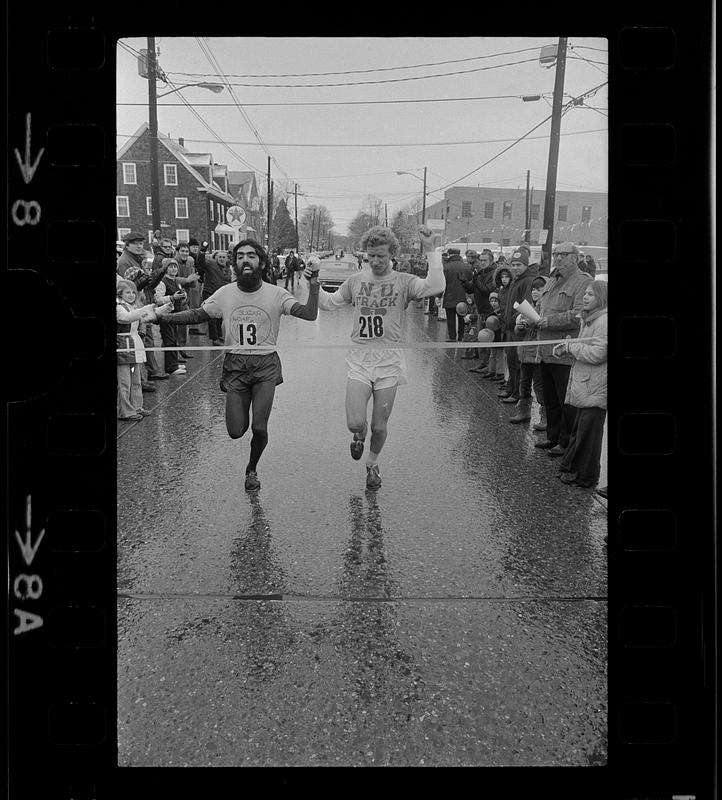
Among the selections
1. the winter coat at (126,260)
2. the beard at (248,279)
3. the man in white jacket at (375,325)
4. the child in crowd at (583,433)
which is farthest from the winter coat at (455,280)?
the winter coat at (126,260)

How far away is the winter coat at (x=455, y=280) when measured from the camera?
9109mm

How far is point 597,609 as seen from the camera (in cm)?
288

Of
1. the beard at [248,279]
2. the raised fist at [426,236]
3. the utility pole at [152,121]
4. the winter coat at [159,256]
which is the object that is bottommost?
the utility pole at [152,121]

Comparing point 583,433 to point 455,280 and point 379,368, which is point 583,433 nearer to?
point 379,368

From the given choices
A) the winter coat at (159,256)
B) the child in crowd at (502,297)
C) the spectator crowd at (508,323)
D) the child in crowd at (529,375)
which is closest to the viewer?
the spectator crowd at (508,323)

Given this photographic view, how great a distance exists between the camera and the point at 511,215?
733cm

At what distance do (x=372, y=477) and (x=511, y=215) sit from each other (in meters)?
4.11

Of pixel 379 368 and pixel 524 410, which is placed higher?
pixel 379 368

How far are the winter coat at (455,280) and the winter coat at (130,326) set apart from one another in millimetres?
4911

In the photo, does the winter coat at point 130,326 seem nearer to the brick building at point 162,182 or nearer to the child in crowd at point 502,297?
the brick building at point 162,182
